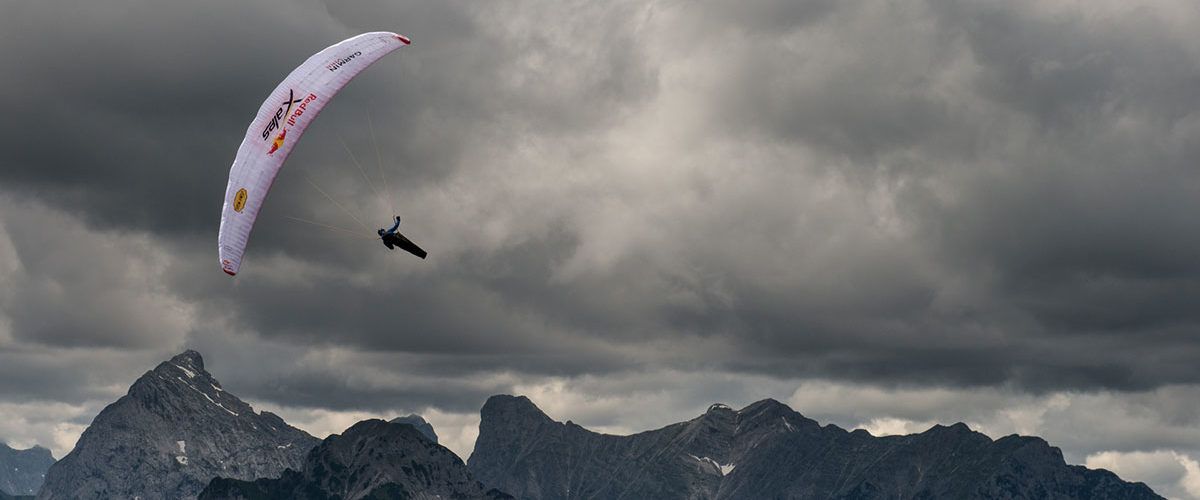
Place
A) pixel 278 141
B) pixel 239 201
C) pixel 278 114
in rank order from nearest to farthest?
pixel 239 201 → pixel 278 141 → pixel 278 114

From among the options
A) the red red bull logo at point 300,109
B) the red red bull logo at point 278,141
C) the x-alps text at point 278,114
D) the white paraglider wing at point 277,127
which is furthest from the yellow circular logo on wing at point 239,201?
the red red bull logo at point 300,109

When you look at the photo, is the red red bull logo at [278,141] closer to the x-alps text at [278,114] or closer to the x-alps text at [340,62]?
the x-alps text at [278,114]

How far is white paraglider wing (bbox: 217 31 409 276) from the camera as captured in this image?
12838cm

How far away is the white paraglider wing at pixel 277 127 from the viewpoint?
421 feet

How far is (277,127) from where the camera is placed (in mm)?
134375

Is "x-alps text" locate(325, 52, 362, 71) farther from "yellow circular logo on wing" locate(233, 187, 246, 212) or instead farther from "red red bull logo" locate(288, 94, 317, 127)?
"yellow circular logo on wing" locate(233, 187, 246, 212)

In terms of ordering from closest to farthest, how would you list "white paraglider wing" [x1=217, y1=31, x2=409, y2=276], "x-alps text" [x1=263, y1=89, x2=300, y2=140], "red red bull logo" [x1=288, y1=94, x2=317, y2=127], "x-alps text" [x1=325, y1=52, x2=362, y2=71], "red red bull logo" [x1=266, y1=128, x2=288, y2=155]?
"white paraglider wing" [x1=217, y1=31, x2=409, y2=276]
"red red bull logo" [x1=266, y1=128, x2=288, y2=155]
"x-alps text" [x1=263, y1=89, x2=300, y2=140]
"red red bull logo" [x1=288, y1=94, x2=317, y2=127]
"x-alps text" [x1=325, y1=52, x2=362, y2=71]

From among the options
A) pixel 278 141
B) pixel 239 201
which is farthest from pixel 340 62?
pixel 239 201

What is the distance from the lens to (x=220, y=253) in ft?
410

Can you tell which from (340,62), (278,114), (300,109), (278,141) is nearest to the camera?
(278,141)

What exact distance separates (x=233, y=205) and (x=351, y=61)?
2098cm

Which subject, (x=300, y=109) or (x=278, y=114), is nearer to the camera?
(x=278, y=114)

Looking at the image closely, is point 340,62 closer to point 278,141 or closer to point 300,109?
point 300,109

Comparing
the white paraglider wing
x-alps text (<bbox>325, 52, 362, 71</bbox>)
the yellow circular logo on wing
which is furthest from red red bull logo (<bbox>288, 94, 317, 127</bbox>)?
the yellow circular logo on wing
